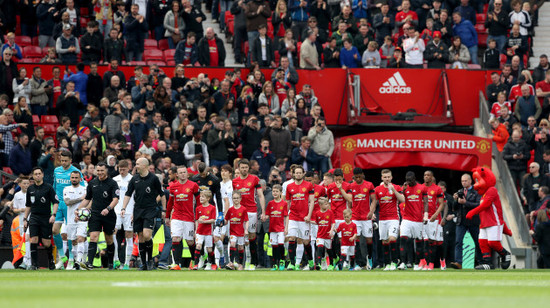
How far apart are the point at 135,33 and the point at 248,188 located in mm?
8614

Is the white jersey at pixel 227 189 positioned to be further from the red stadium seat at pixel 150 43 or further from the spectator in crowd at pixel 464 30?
the spectator in crowd at pixel 464 30

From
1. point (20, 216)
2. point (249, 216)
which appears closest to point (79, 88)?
point (20, 216)

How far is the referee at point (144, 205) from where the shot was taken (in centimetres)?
1784

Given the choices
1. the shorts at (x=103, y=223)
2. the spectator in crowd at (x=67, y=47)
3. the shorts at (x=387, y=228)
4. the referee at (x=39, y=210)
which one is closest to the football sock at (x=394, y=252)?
the shorts at (x=387, y=228)

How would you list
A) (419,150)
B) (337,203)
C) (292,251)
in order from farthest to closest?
1. (419,150)
2. (337,203)
3. (292,251)

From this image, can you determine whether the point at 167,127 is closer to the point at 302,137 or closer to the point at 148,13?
the point at 302,137

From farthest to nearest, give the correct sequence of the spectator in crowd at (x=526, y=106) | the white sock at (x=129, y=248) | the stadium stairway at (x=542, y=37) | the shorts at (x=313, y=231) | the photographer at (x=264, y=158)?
the stadium stairway at (x=542, y=37)
the spectator in crowd at (x=526, y=106)
the photographer at (x=264, y=158)
the shorts at (x=313, y=231)
the white sock at (x=129, y=248)

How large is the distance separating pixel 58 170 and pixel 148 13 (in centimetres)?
857

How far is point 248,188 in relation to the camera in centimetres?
1961

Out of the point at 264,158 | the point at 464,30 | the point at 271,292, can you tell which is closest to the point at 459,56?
the point at 464,30

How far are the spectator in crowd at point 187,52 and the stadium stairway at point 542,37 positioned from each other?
987 cm

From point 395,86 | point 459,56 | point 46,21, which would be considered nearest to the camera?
point 46,21

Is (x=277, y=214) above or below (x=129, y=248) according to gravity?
above

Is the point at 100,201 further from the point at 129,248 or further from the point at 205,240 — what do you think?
the point at 205,240
